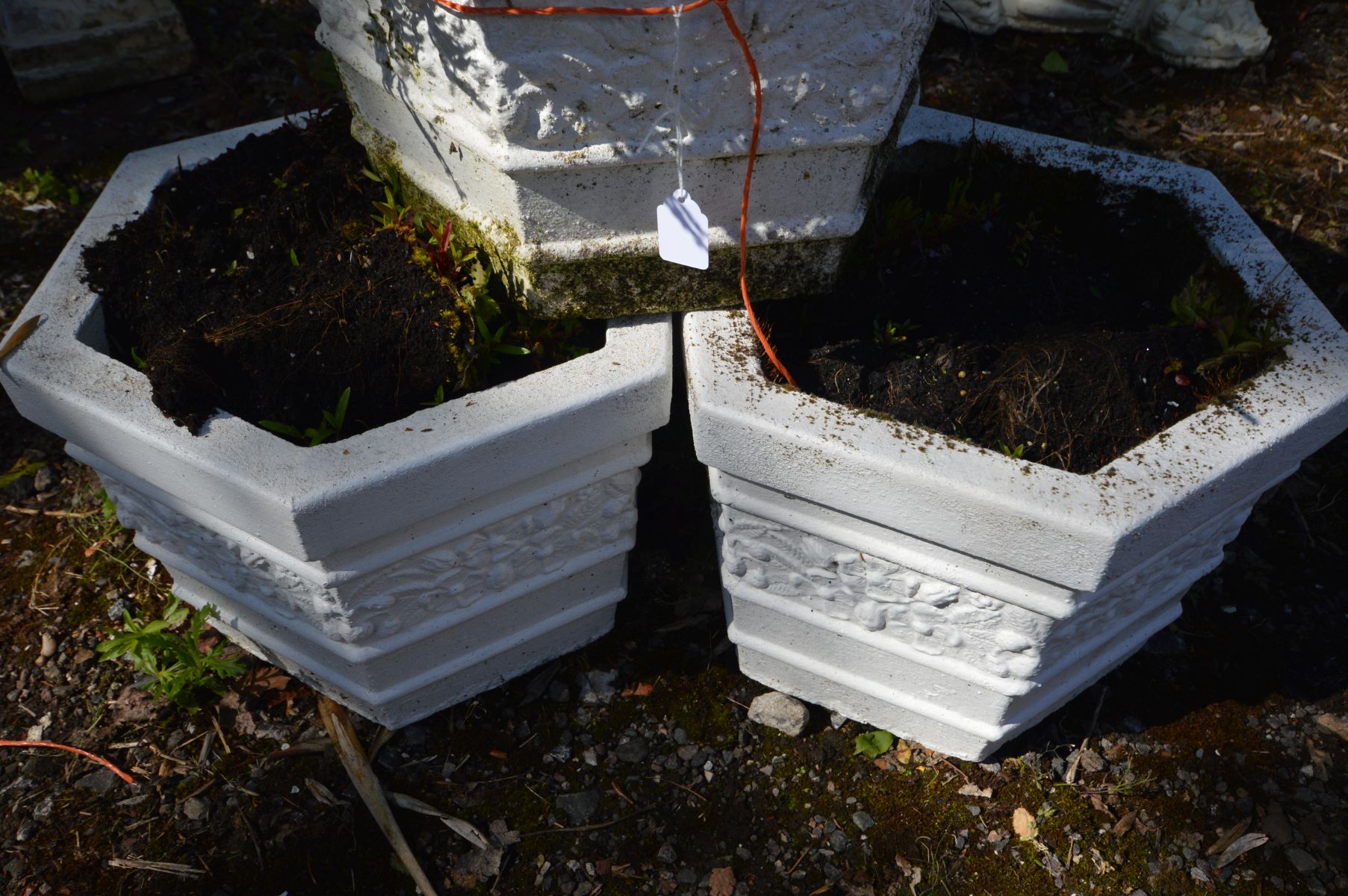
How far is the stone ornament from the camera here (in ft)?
11.0

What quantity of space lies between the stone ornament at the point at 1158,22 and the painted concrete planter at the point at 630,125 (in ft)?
6.48

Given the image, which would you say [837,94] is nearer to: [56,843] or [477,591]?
[477,591]

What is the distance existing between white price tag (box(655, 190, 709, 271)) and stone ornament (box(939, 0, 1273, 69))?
2.18 metres

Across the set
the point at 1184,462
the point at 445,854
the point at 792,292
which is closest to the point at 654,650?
the point at 445,854

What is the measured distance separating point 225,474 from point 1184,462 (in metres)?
1.56

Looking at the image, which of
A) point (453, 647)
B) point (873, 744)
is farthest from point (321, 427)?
point (873, 744)

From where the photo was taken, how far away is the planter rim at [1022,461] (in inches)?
58.5

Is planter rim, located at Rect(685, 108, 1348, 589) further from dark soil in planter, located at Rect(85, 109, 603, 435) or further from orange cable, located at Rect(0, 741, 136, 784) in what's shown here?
orange cable, located at Rect(0, 741, 136, 784)

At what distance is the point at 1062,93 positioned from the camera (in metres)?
3.39

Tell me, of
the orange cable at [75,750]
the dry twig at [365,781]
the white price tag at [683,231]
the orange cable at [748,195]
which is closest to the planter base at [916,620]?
the orange cable at [748,195]

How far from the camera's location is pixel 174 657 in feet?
6.85

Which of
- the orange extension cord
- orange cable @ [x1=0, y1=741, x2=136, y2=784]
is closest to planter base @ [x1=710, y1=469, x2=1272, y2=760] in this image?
the orange extension cord

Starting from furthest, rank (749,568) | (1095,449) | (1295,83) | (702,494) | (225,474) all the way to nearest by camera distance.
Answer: (1295,83) < (702,494) < (749,568) < (1095,449) < (225,474)

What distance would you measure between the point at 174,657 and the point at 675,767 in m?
1.11
